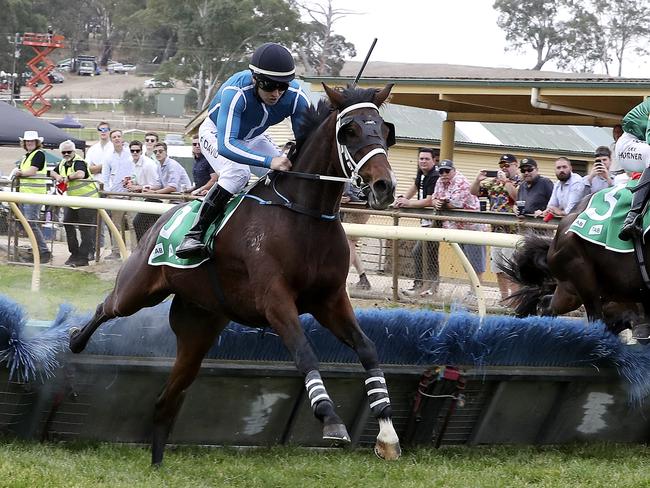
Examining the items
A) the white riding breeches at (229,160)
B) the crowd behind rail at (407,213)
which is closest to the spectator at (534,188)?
the crowd behind rail at (407,213)

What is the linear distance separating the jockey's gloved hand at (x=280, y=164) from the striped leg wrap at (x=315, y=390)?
1.12 meters

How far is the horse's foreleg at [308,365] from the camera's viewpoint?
4.48 m

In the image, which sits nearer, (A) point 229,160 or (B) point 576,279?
(A) point 229,160

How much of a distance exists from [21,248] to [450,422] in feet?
20.4

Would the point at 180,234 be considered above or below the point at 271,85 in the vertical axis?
below

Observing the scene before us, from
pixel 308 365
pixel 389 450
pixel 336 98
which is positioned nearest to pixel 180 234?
pixel 336 98

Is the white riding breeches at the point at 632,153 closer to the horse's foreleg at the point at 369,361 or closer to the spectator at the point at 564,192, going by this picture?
the spectator at the point at 564,192

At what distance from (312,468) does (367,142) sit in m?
1.71

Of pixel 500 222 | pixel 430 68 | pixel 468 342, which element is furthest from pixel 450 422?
pixel 430 68

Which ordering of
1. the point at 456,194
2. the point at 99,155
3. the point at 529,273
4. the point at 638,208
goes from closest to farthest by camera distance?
the point at 638,208 → the point at 529,273 → the point at 456,194 → the point at 99,155

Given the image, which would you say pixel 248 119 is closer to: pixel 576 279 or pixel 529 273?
pixel 576 279

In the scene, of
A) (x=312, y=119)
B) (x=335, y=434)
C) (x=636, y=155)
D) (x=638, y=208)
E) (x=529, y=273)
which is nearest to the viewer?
(x=335, y=434)

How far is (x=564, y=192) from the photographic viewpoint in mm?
9523

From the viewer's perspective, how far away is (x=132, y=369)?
5629 mm
